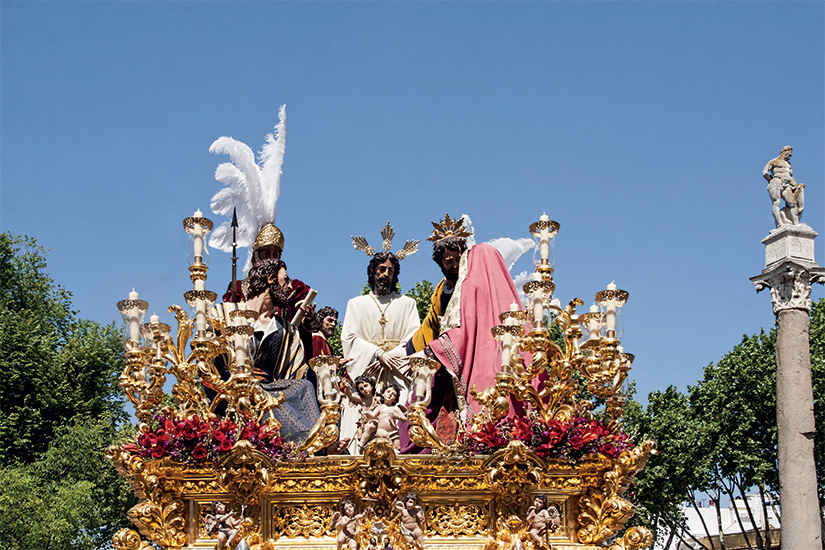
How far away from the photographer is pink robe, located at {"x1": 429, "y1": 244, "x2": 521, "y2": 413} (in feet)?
44.1

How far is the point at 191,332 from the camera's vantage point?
12.4 metres

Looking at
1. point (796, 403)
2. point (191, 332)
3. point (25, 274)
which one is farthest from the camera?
point (25, 274)

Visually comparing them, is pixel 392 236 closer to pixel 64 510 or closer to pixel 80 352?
pixel 64 510

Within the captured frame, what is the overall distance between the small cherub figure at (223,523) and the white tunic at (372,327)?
3.21 meters

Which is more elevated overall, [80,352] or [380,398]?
[80,352]

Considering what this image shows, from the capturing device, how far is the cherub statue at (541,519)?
11328 millimetres

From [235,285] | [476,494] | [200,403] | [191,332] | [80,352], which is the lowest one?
[476,494]

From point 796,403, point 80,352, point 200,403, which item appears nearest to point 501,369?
point 200,403

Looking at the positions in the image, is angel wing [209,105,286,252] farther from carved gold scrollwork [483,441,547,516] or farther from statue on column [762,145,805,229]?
statue on column [762,145,805,229]

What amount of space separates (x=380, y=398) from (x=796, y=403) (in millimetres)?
9969

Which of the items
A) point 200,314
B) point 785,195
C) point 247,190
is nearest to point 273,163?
point 247,190

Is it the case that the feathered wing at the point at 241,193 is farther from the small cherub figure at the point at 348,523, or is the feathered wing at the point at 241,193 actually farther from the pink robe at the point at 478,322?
the small cherub figure at the point at 348,523

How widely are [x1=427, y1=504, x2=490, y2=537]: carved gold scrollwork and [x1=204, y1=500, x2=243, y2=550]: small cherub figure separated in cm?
218

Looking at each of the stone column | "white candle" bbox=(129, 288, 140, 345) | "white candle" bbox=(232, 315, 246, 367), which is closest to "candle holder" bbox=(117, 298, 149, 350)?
"white candle" bbox=(129, 288, 140, 345)
